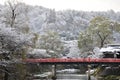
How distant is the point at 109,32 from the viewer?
6550 centimetres

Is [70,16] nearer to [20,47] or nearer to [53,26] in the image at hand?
[53,26]

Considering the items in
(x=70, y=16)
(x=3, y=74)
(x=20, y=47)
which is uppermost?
(x=70, y=16)

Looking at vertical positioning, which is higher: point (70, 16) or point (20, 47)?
point (70, 16)

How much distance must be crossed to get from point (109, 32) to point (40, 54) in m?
18.1

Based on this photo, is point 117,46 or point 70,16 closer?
point 117,46

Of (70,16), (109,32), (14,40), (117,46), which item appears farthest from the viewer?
(70,16)

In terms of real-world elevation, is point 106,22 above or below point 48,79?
above

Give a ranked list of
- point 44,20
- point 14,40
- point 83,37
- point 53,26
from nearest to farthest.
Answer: point 14,40 → point 83,37 → point 53,26 → point 44,20

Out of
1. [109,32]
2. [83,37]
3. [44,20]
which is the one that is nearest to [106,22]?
[109,32]

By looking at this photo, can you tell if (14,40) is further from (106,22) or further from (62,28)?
(62,28)

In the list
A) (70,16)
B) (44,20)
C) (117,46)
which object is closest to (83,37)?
(117,46)

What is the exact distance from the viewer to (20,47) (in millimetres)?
29547

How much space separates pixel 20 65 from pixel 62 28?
107388 millimetres

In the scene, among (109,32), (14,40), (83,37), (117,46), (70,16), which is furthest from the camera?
(70,16)
